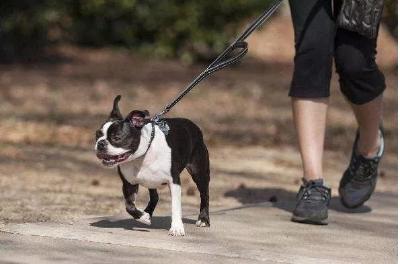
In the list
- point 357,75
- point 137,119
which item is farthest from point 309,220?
point 137,119

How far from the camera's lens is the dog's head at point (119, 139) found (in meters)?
5.21

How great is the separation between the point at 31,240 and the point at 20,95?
24.5 ft

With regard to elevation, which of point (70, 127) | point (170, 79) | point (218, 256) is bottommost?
point (218, 256)

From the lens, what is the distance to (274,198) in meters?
7.14

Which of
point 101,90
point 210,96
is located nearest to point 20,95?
point 101,90

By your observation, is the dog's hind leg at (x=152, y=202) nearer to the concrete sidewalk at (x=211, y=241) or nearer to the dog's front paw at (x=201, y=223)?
the concrete sidewalk at (x=211, y=241)

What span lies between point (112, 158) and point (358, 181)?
199cm

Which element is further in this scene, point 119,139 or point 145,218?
point 145,218

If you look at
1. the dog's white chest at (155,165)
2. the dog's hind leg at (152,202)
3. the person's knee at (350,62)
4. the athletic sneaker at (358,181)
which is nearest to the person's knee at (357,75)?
the person's knee at (350,62)

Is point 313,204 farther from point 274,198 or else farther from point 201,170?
point 274,198

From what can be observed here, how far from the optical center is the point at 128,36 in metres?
17.3

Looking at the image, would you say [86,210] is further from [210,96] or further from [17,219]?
[210,96]

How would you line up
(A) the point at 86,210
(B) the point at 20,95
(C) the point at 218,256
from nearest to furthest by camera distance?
(C) the point at 218,256
(A) the point at 86,210
(B) the point at 20,95

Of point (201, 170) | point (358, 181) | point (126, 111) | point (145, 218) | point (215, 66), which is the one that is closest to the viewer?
point (145, 218)
